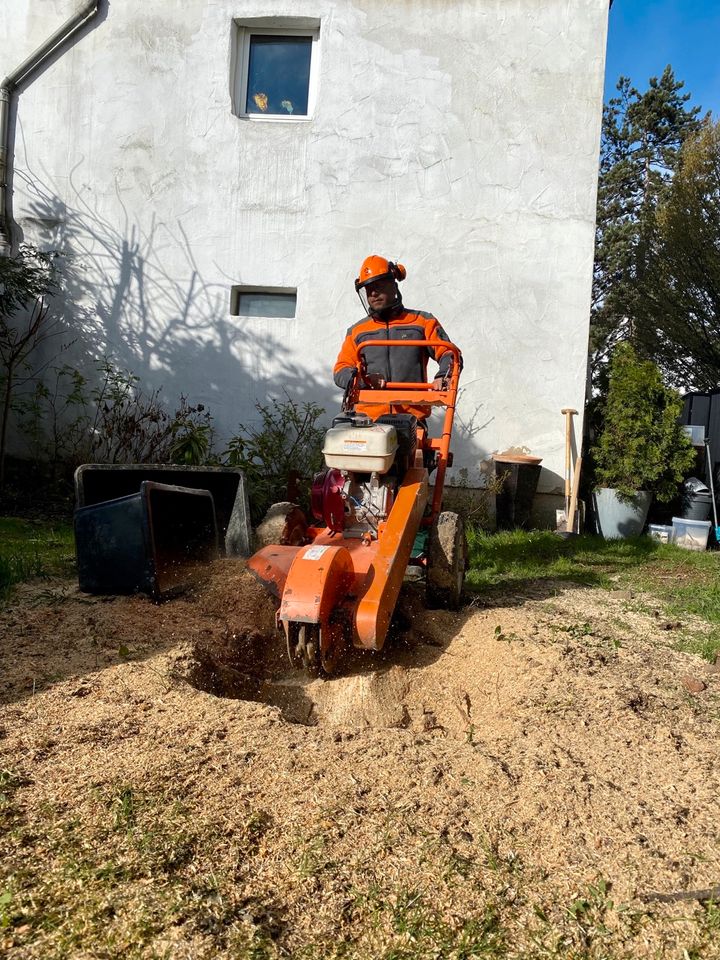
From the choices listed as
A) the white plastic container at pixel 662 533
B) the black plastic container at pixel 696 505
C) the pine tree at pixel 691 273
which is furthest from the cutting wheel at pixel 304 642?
the pine tree at pixel 691 273

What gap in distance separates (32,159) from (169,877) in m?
8.93

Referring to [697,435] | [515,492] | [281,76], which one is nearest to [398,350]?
[515,492]

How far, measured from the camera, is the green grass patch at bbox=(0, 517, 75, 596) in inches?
204

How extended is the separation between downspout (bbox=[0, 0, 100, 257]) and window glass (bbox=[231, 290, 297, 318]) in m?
2.60

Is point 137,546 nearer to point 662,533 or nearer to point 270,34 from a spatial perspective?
point 662,533

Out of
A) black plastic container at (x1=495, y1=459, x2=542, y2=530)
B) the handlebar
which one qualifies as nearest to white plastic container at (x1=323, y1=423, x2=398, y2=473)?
the handlebar

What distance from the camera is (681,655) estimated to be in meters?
4.52

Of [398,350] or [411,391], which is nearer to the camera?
[411,391]

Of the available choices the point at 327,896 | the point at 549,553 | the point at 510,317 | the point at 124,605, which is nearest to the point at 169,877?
the point at 327,896

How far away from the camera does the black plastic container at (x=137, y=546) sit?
4.31 m

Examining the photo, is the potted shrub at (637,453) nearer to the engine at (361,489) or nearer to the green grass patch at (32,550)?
the engine at (361,489)

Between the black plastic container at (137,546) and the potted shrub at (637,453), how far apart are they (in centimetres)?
535

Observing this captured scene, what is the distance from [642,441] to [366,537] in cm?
539

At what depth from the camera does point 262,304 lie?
29.3ft
